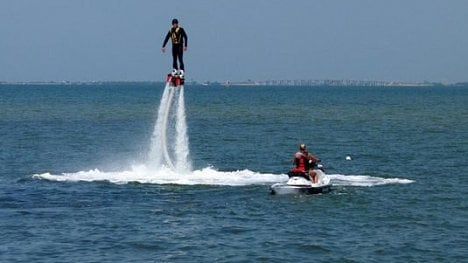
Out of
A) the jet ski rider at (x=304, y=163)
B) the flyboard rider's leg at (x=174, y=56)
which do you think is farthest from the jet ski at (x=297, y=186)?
the flyboard rider's leg at (x=174, y=56)

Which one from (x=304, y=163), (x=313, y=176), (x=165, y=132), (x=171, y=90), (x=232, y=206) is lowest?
(x=232, y=206)

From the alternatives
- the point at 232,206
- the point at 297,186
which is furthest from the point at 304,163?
the point at 232,206

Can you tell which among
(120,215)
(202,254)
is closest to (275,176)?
(120,215)

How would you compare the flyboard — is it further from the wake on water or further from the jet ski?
the jet ski

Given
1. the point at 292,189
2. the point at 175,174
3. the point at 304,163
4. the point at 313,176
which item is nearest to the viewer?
the point at 292,189

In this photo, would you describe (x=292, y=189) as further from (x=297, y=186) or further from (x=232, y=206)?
(x=232, y=206)

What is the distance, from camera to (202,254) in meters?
33.2

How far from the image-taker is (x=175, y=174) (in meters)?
52.8

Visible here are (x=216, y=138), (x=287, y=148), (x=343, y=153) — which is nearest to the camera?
(x=343, y=153)

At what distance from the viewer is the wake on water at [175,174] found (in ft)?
164

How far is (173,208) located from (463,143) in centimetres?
4208

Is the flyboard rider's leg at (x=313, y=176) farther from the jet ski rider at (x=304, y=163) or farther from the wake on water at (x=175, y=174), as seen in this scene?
the wake on water at (x=175, y=174)

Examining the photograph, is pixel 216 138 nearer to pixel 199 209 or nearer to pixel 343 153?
pixel 343 153

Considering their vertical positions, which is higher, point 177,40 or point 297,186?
point 177,40
